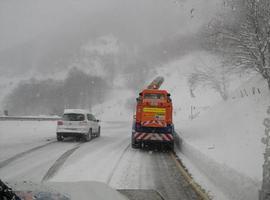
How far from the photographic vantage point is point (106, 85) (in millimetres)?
121625

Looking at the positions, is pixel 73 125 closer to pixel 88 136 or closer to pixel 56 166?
pixel 88 136

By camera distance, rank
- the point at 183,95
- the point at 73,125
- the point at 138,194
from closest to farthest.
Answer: the point at 138,194 → the point at 73,125 → the point at 183,95

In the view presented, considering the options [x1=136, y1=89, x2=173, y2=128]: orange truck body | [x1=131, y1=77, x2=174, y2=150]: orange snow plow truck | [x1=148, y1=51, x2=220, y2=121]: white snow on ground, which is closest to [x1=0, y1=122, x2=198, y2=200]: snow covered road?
[x1=131, y1=77, x2=174, y2=150]: orange snow plow truck

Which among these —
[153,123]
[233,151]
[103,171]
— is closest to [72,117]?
[153,123]

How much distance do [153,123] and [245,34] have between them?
7473 millimetres

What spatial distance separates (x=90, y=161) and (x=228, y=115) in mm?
13432

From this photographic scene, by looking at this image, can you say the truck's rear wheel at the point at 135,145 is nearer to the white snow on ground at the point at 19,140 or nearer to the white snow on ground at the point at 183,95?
the white snow on ground at the point at 19,140

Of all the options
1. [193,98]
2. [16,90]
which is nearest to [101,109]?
[193,98]

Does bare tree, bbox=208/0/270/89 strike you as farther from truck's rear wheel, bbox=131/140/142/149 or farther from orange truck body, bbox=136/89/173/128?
truck's rear wheel, bbox=131/140/142/149

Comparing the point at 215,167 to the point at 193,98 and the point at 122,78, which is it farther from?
the point at 122,78

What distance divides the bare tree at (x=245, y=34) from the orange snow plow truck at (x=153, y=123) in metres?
5.10

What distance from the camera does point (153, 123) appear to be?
1550cm

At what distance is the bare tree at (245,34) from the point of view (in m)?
15.3

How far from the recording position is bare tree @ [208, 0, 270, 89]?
15.3 meters
